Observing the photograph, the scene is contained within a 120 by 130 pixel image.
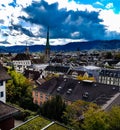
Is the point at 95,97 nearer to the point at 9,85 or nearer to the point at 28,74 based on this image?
the point at 9,85

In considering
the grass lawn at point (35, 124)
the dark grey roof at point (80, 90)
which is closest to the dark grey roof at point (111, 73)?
the dark grey roof at point (80, 90)

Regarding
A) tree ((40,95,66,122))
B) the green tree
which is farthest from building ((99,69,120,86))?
the green tree

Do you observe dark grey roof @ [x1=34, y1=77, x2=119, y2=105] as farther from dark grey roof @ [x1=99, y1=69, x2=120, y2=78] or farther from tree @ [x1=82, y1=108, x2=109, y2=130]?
dark grey roof @ [x1=99, y1=69, x2=120, y2=78]

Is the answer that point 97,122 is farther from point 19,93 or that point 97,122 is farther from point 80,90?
point 19,93

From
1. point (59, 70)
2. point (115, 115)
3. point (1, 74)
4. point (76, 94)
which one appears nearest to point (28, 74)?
point (59, 70)

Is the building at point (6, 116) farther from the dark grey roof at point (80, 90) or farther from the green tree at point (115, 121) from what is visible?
the dark grey roof at point (80, 90)

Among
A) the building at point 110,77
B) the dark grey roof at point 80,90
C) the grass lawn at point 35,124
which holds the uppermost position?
the grass lawn at point 35,124
